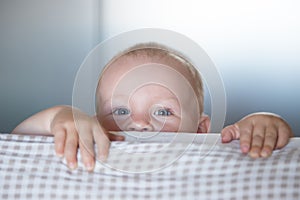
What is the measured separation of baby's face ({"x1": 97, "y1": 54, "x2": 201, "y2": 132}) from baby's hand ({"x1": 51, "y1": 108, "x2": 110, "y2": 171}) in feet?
0.47

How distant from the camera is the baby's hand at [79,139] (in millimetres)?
587

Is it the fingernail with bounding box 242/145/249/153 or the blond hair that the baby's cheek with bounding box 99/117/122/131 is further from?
the fingernail with bounding box 242/145/249/153

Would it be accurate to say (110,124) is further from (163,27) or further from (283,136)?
(163,27)

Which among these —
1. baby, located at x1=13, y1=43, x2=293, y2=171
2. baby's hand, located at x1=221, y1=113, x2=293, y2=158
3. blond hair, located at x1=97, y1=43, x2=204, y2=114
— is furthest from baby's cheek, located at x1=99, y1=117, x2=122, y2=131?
baby's hand, located at x1=221, y1=113, x2=293, y2=158

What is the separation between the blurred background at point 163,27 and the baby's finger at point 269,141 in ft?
3.79

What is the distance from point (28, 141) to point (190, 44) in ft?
0.83

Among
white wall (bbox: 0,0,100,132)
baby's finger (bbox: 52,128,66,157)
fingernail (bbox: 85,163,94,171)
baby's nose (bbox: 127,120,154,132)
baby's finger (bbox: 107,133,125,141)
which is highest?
baby's finger (bbox: 52,128,66,157)

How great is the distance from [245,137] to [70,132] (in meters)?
0.19

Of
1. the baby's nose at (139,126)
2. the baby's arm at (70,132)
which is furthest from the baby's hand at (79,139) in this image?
the baby's nose at (139,126)

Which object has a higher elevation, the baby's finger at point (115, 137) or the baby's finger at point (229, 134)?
the baby's finger at point (229, 134)

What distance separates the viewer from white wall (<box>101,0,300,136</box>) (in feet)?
5.80

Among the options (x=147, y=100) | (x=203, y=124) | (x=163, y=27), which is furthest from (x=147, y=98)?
(x=163, y=27)

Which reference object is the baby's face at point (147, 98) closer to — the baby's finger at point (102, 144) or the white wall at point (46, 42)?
the baby's finger at point (102, 144)

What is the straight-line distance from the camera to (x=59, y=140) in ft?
1.97
